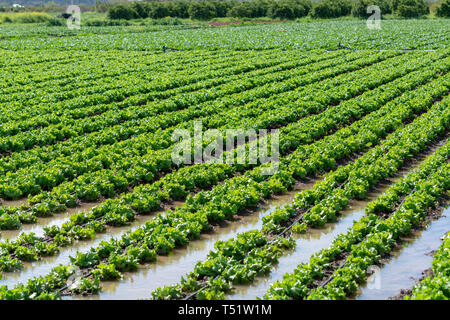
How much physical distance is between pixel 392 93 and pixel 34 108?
44.8 ft

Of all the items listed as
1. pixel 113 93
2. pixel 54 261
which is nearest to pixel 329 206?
pixel 54 261

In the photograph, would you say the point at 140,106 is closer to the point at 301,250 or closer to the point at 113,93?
the point at 113,93

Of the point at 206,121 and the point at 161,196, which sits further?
the point at 206,121

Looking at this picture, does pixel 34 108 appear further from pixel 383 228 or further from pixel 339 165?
pixel 383 228

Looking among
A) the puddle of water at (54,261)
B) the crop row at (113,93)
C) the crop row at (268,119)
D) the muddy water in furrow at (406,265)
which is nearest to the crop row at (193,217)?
the puddle of water at (54,261)

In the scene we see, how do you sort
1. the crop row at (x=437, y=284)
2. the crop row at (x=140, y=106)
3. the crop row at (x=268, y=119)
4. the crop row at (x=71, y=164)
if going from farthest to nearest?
the crop row at (x=140, y=106) → the crop row at (x=71, y=164) → the crop row at (x=268, y=119) → the crop row at (x=437, y=284)

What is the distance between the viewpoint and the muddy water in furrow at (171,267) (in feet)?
27.9

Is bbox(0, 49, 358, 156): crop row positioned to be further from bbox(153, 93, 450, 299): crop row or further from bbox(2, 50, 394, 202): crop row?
bbox(153, 93, 450, 299): crop row

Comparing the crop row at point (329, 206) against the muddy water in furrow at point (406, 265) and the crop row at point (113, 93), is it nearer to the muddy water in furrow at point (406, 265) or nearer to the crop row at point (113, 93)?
the muddy water in furrow at point (406, 265)

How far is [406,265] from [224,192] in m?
4.25

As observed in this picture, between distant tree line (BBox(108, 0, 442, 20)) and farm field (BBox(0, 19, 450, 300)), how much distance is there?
2478 inches

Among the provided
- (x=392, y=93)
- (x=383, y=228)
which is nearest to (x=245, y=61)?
(x=392, y=93)

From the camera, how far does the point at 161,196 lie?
11953mm

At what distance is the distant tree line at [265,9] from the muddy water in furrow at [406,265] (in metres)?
77.8
